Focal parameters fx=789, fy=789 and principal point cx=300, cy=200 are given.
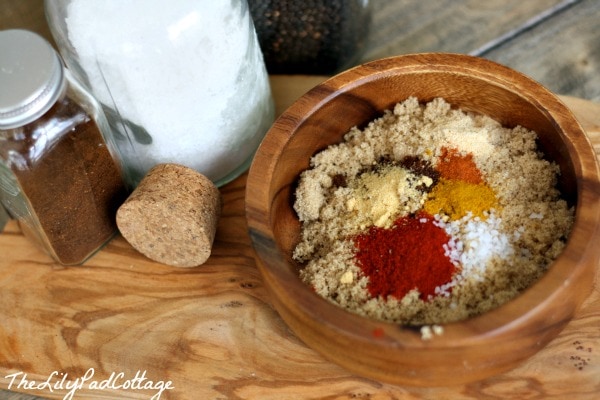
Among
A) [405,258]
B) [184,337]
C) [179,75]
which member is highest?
[179,75]

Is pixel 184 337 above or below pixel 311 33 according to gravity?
below

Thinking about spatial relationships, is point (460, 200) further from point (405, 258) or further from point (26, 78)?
point (26, 78)

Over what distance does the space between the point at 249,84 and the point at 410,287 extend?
11.4 inches

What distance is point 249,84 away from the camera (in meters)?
0.85

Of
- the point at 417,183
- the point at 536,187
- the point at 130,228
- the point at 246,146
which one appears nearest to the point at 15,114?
the point at 130,228

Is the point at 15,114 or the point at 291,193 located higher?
the point at 15,114

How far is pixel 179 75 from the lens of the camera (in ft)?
2.54

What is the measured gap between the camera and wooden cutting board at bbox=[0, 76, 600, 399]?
73cm

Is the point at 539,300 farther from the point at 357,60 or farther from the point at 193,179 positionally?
the point at 357,60

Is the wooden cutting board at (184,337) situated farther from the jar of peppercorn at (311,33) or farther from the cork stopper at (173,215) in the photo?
the jar of peppercorn at (311,33)

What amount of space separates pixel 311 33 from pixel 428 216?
0.32 m

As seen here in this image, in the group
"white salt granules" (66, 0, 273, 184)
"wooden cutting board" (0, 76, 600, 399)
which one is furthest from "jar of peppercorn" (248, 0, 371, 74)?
"wooden cutting board" (0, 76, 600, 399)

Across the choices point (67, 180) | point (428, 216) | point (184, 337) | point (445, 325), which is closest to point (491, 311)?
point (445, 325)

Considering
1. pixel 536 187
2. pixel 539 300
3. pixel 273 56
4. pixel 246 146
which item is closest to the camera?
pixel 539 300
